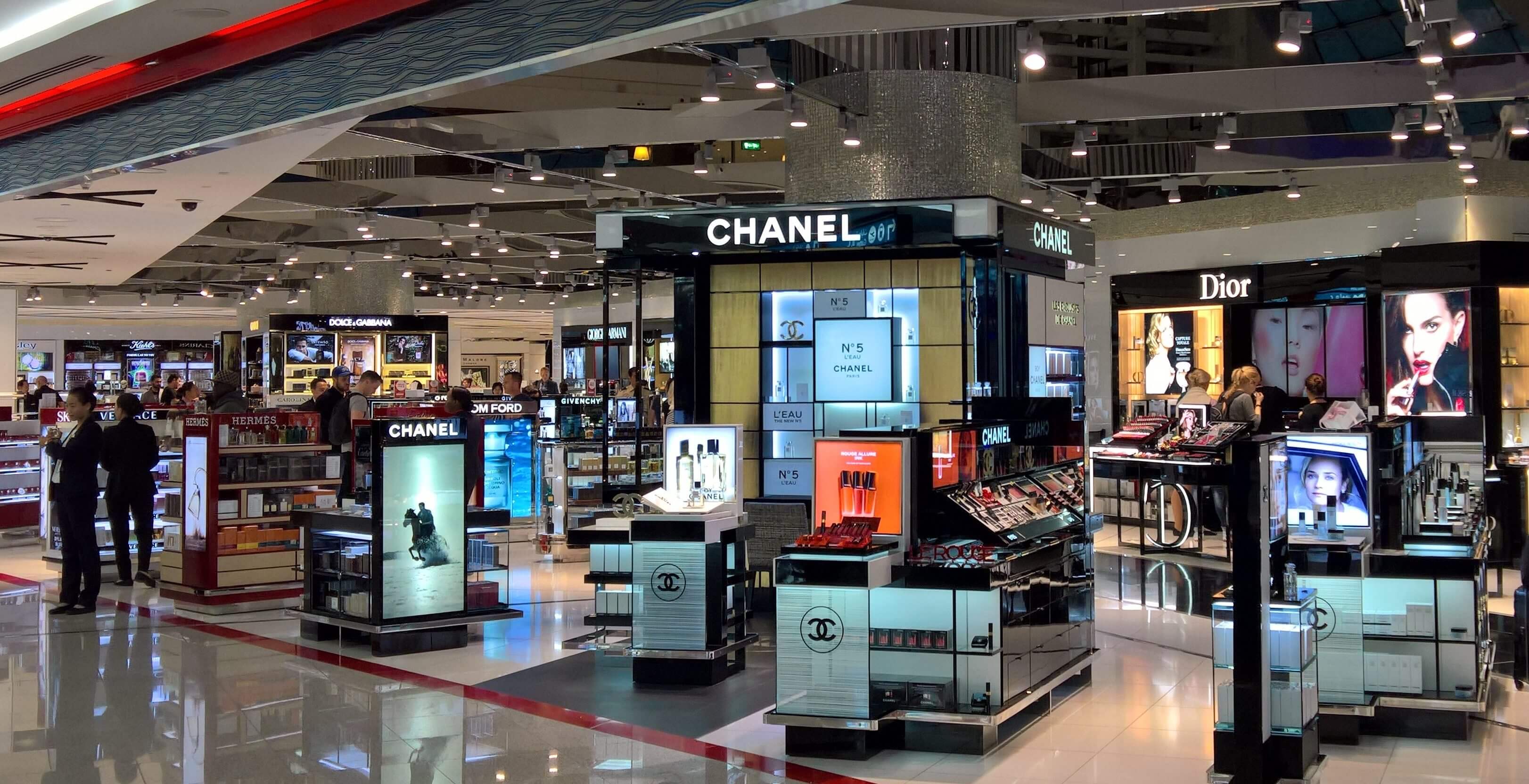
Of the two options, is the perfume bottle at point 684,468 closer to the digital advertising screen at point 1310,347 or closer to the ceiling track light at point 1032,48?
the ceiling track light at point 1032,48

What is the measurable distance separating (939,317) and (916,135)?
1364mm

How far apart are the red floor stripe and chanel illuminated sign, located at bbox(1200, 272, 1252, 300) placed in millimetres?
10203

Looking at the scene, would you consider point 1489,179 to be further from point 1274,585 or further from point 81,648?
point 81,648

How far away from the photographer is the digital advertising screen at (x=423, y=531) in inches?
309

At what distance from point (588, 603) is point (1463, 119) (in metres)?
7.91

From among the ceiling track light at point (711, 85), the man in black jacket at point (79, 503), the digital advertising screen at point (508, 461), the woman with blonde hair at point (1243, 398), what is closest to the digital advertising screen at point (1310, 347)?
the woman with blonde hair at point (1243, 398)

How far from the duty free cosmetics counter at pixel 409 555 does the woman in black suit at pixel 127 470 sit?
2.65 m

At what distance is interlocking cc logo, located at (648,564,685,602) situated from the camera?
6.94 meters

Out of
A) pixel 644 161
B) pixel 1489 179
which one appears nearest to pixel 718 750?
pixel 644 161

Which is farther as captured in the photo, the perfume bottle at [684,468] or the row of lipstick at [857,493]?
the perfume bottle at [684,468]

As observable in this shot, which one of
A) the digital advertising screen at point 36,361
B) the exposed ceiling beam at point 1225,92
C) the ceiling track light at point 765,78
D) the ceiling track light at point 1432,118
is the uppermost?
the exposed ceiling beam at point 1225,92

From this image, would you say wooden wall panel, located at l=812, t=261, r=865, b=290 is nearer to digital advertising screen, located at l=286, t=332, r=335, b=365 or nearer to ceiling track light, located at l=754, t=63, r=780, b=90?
ceiling track light, located at l=754, t=63, r=780, b=90

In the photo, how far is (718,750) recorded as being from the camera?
5.63 metres

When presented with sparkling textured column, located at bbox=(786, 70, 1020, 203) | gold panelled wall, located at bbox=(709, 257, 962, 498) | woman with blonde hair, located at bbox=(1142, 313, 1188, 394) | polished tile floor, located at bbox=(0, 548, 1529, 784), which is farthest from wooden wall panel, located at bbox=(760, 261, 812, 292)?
woman with blonde hair, located at bbox=(1142, 313, 1188, 394)
